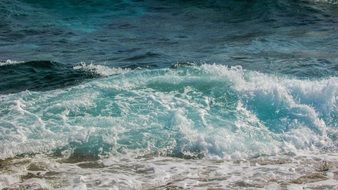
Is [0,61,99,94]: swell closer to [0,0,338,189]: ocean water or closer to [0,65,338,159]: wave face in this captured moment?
[0,0,338,189]: ocean water

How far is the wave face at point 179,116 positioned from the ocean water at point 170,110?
2 centimetres

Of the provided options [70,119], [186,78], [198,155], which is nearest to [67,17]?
[186,78]

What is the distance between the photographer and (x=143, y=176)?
252 inches

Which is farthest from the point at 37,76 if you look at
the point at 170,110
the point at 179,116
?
the point at 179,116

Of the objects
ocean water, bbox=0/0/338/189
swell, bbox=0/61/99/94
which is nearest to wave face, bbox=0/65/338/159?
ocean water, bbox=0/0/338/189

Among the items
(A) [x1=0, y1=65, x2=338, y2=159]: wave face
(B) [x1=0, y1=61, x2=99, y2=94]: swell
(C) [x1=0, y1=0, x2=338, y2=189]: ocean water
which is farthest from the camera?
(B) [x1=0, y1=61, x2=99, y2=94]: swell

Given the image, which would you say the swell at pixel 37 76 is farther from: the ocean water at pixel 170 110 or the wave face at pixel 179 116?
the wave face at pixel 179 116

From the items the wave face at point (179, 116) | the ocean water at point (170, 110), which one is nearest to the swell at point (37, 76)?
the ocean water at point (170, 110)

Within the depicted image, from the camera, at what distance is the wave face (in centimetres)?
734

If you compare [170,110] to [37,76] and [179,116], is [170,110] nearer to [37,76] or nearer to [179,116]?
[179,116]

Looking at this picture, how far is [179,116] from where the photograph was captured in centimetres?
819

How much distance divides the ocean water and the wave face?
2 centimetres

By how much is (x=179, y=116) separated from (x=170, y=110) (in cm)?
30

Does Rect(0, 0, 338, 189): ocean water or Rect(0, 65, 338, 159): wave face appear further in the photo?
Rect(0, 65, 338, 159): wave face
